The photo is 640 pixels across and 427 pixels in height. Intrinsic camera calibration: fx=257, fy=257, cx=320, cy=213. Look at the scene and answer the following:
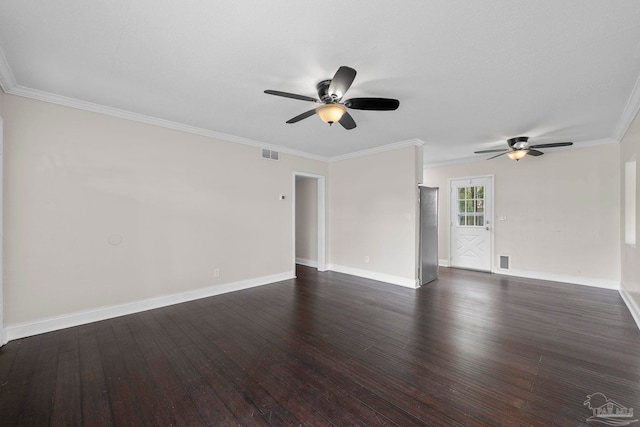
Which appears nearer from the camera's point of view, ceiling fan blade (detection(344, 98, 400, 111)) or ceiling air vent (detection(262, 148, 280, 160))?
ceiling fan blade (detection(344, 98, 400, 111))

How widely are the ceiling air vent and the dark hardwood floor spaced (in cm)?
269

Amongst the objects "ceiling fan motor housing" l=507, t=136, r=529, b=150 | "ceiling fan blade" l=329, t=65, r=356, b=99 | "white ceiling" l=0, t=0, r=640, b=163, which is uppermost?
"white ceiling" l=0, t=0, r=640, b=163

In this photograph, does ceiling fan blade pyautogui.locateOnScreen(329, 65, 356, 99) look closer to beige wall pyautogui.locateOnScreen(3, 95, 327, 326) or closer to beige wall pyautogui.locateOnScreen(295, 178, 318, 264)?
beige wall pyautogui.locateOnScreen(3, 95, 327, 326)

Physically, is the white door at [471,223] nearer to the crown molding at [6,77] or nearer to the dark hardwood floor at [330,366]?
the dark hardwood floor at [330,366]

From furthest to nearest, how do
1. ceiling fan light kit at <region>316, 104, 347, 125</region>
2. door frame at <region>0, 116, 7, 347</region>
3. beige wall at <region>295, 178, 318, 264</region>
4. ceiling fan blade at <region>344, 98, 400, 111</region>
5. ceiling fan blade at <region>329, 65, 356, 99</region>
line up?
beige wall at <region>295, 178, 318, 264</region> → door frame at <region>0, 116, 7, 347</region> → ceiling fan light kit at <region>316, 104, 347, 125</region> → ceiling fan blade at <region>344, 98, 400, 111</region> → ceiling fan blade at <region>329, 65, 356, 99</region>

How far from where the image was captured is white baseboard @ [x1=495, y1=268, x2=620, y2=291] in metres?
4.56

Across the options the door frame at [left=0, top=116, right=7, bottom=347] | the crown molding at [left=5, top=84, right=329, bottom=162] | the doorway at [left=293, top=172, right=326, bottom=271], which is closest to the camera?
the door frame at [left=0, top=116, right=7, bottom=347]

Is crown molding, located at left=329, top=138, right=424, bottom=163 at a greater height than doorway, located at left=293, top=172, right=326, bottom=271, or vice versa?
crown molding, located at left=329, top=138, right=424, bottom=163

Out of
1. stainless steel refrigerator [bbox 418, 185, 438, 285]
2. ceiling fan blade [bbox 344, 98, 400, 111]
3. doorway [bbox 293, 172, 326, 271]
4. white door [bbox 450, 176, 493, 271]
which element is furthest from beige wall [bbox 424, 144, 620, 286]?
ceiling fan blade [bbox 344, 98, 400, 111]

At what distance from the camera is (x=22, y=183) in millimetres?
2801

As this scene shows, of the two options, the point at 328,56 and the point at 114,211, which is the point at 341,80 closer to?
the point at 328,56

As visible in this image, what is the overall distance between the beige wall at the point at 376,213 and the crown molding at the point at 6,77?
16.0 feet

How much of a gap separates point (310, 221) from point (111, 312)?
4.12m

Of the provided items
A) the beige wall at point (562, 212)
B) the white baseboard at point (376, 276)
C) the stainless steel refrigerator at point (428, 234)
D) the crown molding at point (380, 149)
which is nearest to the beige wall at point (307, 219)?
the white baseboard at point (376, 276)
